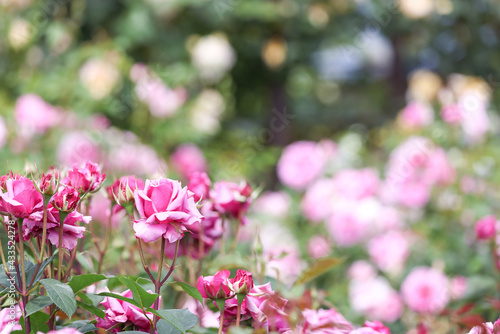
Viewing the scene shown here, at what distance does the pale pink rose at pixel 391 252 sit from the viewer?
1.65 m

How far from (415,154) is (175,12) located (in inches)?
82.4

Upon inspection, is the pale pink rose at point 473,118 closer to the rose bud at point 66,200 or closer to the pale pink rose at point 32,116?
the pale pink rose at point 32,116

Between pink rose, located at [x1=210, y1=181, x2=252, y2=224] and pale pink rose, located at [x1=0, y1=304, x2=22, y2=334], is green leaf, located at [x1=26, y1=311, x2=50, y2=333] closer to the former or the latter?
pale pink rose, located at [x1=0, y1=304, x2=22, y2=334]

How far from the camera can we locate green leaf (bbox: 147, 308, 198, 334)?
48cm

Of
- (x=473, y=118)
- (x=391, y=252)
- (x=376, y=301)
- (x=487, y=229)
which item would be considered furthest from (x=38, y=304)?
(x=473, y=118)

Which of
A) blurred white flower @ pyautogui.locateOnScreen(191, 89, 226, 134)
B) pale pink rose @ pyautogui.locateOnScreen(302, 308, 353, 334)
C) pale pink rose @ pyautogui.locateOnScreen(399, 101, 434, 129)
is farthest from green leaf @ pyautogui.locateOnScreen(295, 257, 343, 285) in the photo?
blurred white flower @ pyautogui.locateOnScreen(191, 89, 226, 134)

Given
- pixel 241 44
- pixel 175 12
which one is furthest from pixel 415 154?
pixel 241 44

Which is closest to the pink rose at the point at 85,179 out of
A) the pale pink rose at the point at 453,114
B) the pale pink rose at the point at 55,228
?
the pale pink rose at the point at 55,228

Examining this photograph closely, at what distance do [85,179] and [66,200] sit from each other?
6 centimetres

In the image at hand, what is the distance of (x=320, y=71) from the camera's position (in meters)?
4.68

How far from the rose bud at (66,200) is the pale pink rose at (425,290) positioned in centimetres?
95

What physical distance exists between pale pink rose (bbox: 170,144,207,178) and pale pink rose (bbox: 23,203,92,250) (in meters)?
1.88

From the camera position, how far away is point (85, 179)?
0.55 m

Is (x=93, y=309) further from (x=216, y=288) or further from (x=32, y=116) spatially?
(x=32, y=116)
